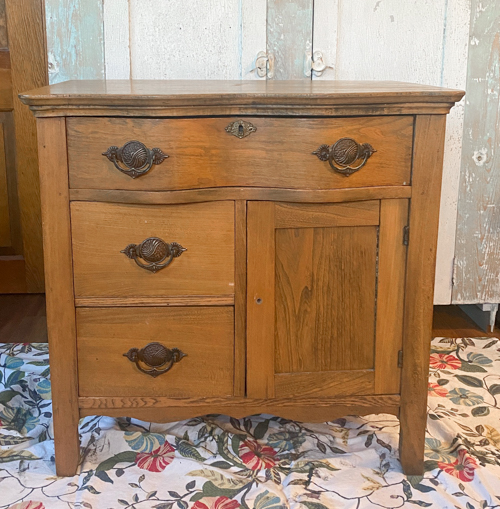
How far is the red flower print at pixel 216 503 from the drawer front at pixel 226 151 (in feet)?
2.20

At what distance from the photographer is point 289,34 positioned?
1935mm

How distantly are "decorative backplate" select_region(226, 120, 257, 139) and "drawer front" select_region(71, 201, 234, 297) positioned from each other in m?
0.15

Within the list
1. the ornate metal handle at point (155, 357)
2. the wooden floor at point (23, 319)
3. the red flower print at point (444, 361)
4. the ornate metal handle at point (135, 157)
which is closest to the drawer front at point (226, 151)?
the ornate metal handle at point (135, 157)

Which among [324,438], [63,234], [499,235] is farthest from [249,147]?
[499,235]

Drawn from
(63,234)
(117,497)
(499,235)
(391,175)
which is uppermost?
(391,175)

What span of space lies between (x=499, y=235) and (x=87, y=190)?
1.47 m

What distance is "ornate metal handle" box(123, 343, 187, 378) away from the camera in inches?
54.9

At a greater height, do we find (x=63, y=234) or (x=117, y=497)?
(x=63, y=234)

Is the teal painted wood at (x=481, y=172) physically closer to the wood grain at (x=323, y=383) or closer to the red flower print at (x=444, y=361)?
the red flower print at (x=444, y=361)

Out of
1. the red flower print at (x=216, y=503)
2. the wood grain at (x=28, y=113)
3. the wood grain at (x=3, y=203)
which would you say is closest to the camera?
the red flower print at (x=216, y=503)

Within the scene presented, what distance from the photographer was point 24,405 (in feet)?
5.83

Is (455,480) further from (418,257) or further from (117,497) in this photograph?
(117,497)

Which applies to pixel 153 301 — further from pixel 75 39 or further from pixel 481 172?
pixel 481 172

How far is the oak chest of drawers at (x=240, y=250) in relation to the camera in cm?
129
